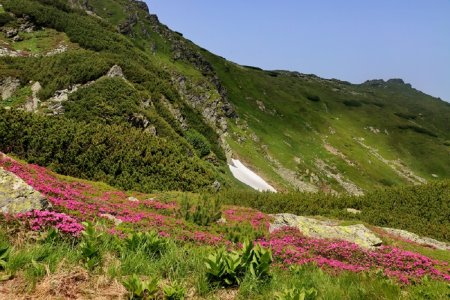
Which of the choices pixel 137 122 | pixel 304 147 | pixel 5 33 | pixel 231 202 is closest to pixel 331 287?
pixel 231 202

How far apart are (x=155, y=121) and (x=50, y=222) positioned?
36.9 m

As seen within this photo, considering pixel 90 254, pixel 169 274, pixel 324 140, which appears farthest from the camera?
pixel 324 140

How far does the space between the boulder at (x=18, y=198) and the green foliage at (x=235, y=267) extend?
596 cm

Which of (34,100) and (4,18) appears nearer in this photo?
(34,100)

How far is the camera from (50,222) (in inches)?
362

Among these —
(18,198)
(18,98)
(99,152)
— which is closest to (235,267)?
(18,198)

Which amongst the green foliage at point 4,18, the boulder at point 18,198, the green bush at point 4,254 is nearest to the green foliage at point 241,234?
the boulder at point 18,198

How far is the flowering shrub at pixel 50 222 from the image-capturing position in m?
8.84

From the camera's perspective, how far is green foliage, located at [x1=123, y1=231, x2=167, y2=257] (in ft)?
28.0

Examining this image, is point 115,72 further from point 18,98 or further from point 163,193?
point 163,193


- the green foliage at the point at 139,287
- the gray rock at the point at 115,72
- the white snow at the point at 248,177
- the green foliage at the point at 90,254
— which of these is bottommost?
the white snow at the point at 248,177

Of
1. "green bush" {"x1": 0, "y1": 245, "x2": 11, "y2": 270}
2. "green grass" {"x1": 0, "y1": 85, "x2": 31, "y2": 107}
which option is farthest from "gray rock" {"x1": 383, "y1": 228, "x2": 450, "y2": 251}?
"green grass" {"x1": 0, "y1": 85, "x2": 31, "y2": 107}

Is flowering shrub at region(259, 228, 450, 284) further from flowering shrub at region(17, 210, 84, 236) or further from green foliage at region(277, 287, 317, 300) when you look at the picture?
flowering shrub at region(17, 210, 84, 236)

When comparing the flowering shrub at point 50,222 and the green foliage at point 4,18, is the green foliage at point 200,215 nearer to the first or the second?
the flowering shrub at point 50,222
